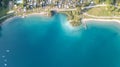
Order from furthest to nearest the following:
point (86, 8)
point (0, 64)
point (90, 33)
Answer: point (86, 8) → point (90, 33) → point (0, 64)

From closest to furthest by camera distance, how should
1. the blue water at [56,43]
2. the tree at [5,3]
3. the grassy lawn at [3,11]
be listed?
the blue water at [56,43] < the grassy lawn at [3,11] < the tree at [5,3]

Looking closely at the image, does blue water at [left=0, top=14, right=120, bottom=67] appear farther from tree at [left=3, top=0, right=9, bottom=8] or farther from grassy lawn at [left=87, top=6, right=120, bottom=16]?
tree at [left=3, top=0, right=9, bottom=8]

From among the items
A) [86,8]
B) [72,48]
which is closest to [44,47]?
[72,48]

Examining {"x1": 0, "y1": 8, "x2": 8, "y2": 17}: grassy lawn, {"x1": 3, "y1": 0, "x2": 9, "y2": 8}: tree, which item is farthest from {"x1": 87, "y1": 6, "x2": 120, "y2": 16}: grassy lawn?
{"x1": 3, "y1": 0, "x2": 9, "y2": 8}: tree

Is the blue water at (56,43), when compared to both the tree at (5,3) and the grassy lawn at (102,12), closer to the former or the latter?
the grassy lawn at (102,12)

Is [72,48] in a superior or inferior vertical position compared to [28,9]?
inferior

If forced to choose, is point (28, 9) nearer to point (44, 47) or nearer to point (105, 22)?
point (44, 47)

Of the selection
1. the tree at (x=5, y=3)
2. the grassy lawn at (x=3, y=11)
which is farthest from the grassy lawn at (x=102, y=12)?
the tree at (x=5, y=3)

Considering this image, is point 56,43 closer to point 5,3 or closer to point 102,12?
point 102,12
